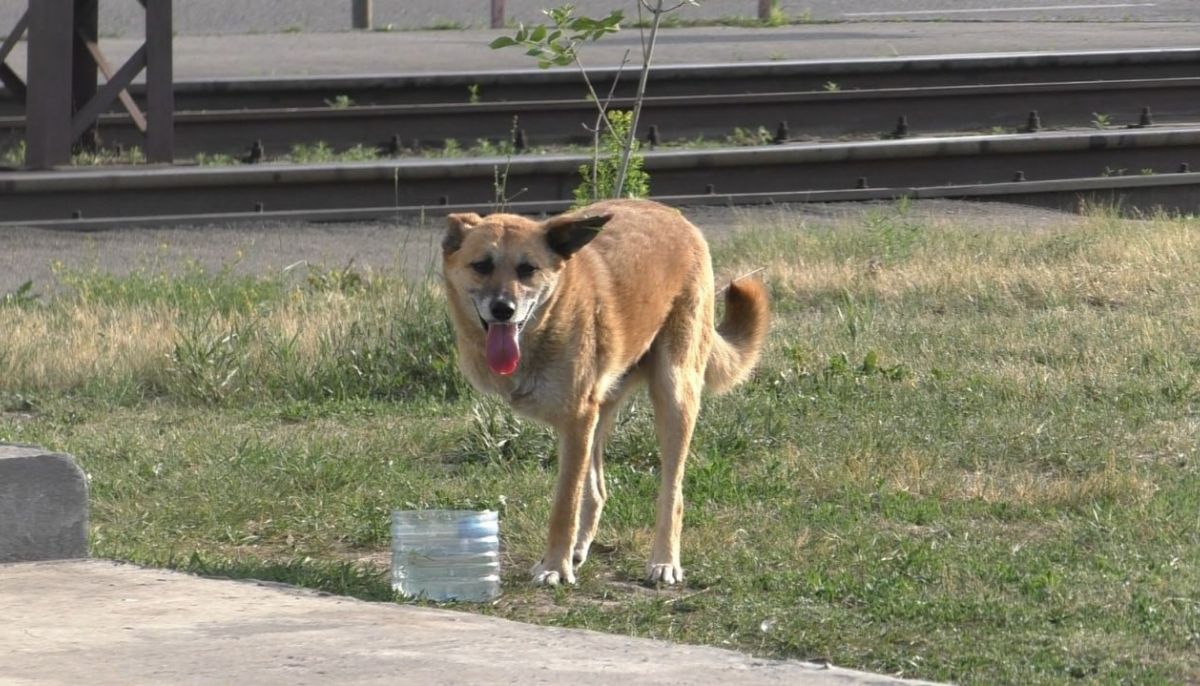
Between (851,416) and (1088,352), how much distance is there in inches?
62.5

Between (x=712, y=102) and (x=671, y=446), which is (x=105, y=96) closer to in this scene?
(x=712, y=102)

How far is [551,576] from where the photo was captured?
5926 millimetres

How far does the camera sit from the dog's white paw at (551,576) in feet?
19.4

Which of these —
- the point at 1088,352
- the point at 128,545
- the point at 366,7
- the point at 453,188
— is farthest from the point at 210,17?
the point at 128,545

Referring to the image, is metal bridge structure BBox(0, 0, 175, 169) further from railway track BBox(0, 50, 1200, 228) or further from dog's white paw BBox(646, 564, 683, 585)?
dog's white paw BBox(646, 564, 683, 585)

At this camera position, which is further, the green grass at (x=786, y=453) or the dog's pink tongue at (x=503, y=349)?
the dog's pink tongue at (x=503, y=349)

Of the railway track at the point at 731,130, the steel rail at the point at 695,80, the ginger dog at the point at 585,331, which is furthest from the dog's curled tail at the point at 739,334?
the steel rail at the point at 695,80

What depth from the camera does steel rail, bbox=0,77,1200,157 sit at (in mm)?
15039

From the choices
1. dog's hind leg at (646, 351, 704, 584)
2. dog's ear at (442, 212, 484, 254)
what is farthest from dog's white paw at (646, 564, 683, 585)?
dog's ear at (442, 212, 484, 254)

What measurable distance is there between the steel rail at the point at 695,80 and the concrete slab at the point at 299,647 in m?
10.9

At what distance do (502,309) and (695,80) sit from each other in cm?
1205

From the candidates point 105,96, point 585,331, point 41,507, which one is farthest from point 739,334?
point 105,96

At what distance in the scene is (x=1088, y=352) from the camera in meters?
9.07

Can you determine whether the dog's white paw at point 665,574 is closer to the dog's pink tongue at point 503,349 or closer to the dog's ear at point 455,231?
the dog's pink tongue at point 503,349
